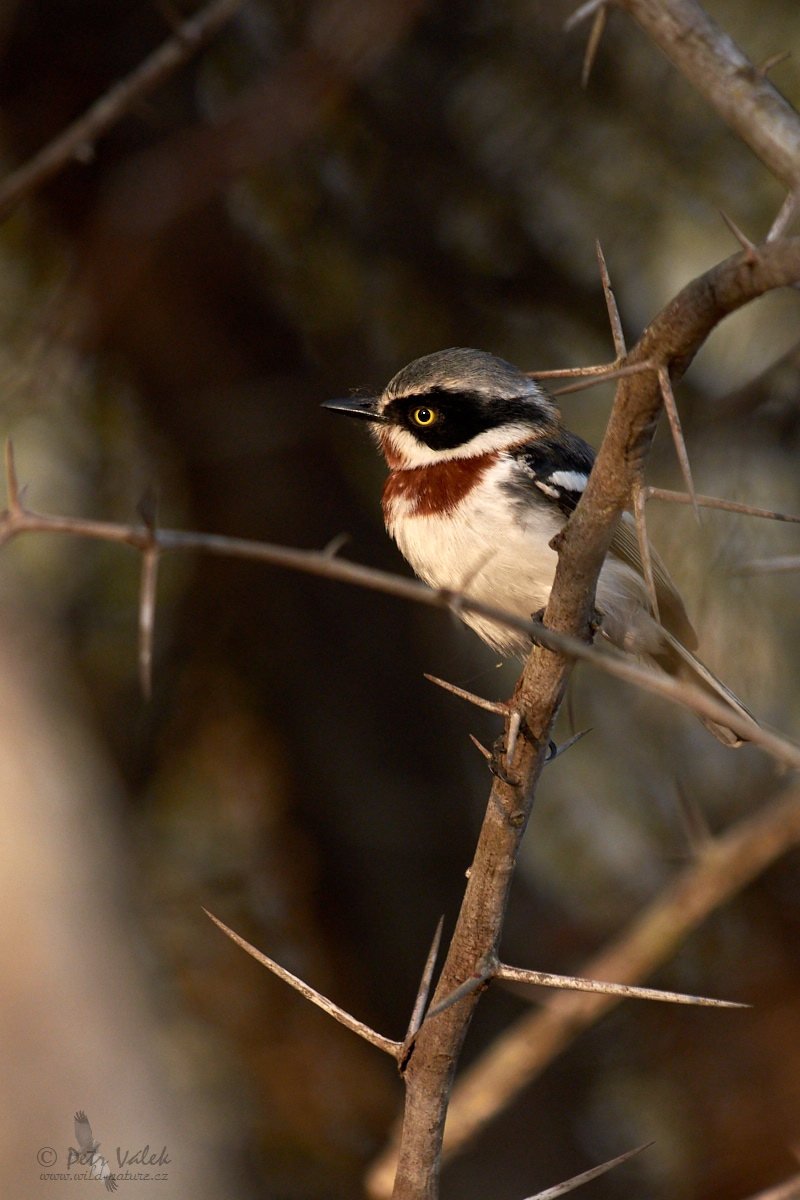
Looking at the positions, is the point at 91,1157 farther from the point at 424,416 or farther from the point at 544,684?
the point at 424,416

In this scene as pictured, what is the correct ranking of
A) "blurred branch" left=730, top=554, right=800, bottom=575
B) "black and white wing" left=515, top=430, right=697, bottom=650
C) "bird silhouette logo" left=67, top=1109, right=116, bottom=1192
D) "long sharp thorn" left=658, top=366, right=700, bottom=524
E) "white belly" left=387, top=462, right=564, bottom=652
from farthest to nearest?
"bird silhouette logo" left=67, top=1109, right=116, bottom=1192
"black and white wing" left=515, top=430, right=697, bottom=650
"white belly" left=387, top=462, right=564, bottom=652
"blurred branch" left=730, top=554, right=800, bottom=575
"long sharp thorn" left=658, top=366, right=700, bottom=524

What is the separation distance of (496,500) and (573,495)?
301 millimetres

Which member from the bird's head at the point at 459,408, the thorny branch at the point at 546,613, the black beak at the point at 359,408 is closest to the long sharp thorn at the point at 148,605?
the thorny branch at the point at 546,613

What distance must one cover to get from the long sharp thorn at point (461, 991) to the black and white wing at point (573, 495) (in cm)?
192

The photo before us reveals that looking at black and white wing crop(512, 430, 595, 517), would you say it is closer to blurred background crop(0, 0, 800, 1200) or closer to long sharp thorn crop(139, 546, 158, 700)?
blurred background crop(0, 0, 800, 1200)

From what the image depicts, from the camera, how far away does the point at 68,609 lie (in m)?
7.39

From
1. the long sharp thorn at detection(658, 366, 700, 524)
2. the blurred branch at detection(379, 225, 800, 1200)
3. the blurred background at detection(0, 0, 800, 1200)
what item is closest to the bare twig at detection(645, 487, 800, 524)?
the long sharp thorn at detection(658, 366, 700, 524)

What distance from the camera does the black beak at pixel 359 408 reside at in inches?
193

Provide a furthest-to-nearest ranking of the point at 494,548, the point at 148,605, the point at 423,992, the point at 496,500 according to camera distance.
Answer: the point at 496,500
the point at 494,548
the point at 423,992
the point at 148,605

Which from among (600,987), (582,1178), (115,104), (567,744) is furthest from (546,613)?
(115,104)

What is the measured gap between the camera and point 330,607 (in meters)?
6.85

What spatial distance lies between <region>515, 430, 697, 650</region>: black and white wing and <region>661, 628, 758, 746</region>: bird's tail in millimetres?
80

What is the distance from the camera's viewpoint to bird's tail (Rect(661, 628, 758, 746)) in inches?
161

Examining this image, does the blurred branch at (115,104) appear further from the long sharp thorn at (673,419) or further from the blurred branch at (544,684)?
the long sharp thorn at (673,419)
